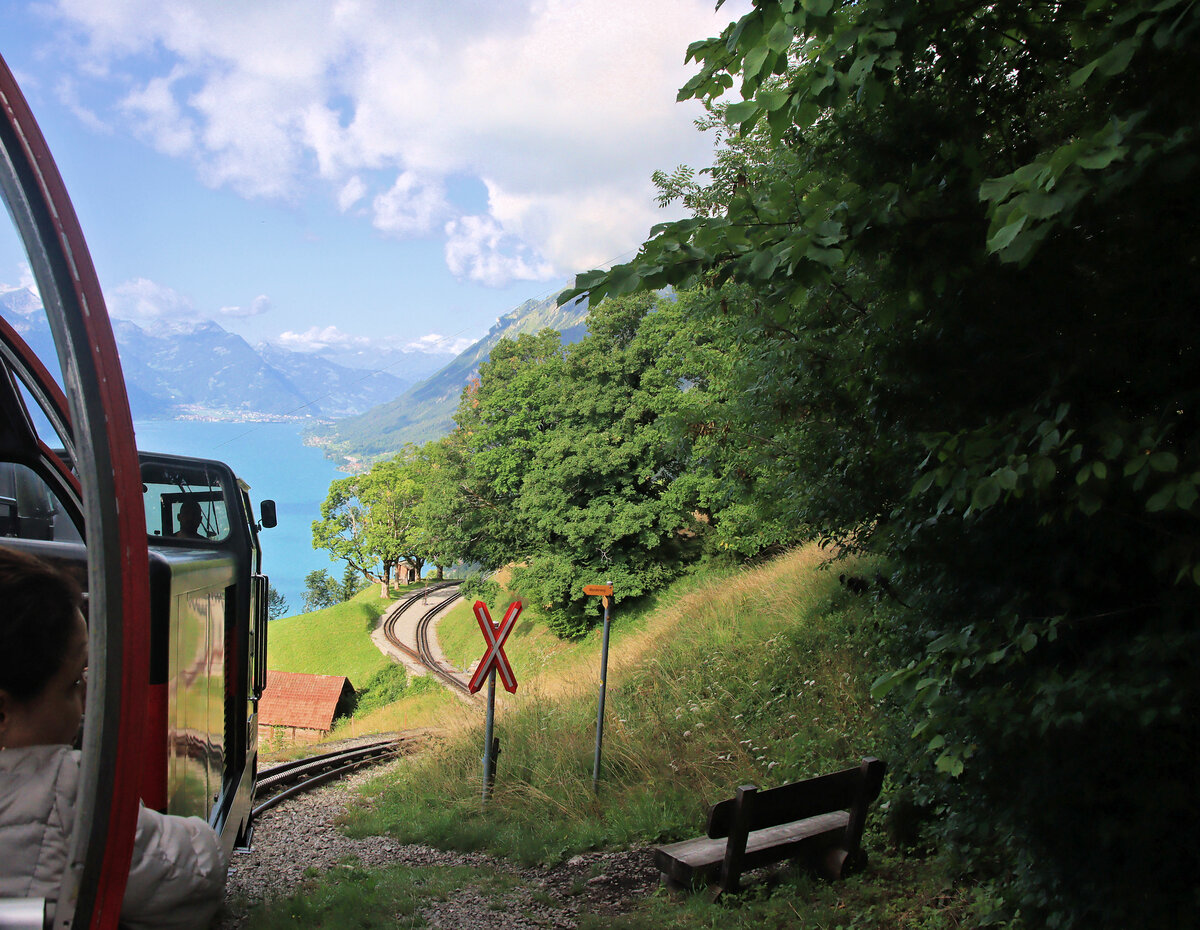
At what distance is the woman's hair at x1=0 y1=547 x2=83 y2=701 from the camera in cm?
147

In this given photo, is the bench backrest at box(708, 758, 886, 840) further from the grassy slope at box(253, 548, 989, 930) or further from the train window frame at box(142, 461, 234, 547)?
the train window frame at box(142, 461, 234, 547)

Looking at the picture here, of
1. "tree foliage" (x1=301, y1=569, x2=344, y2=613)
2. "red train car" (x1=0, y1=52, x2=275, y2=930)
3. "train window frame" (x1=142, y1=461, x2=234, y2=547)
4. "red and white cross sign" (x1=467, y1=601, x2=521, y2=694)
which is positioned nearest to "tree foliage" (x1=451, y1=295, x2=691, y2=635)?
"red and white cross sign" (x1=467, y1=601, x2=521, y2=694)

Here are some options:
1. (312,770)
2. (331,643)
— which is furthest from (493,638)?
(331,643)

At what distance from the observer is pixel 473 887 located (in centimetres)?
595

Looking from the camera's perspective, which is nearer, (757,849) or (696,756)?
(757,849)

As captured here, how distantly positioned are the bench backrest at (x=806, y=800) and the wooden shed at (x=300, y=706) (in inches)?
1007

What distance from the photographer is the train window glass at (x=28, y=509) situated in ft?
11.1

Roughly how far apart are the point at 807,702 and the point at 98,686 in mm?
7607

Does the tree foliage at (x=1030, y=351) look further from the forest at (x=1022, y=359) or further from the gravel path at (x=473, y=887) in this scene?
the gravel path at (x=473, y=887)

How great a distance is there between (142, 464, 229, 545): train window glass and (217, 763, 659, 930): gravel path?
2874 mm

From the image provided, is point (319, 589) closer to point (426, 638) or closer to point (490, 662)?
point (426, 638)

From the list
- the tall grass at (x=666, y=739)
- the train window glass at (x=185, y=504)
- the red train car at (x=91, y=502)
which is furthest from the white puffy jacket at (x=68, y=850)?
the tall grass at (x=666, y=739)

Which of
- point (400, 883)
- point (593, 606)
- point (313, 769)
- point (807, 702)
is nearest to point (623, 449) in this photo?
point (593, 606)

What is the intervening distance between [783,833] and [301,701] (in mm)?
27195
